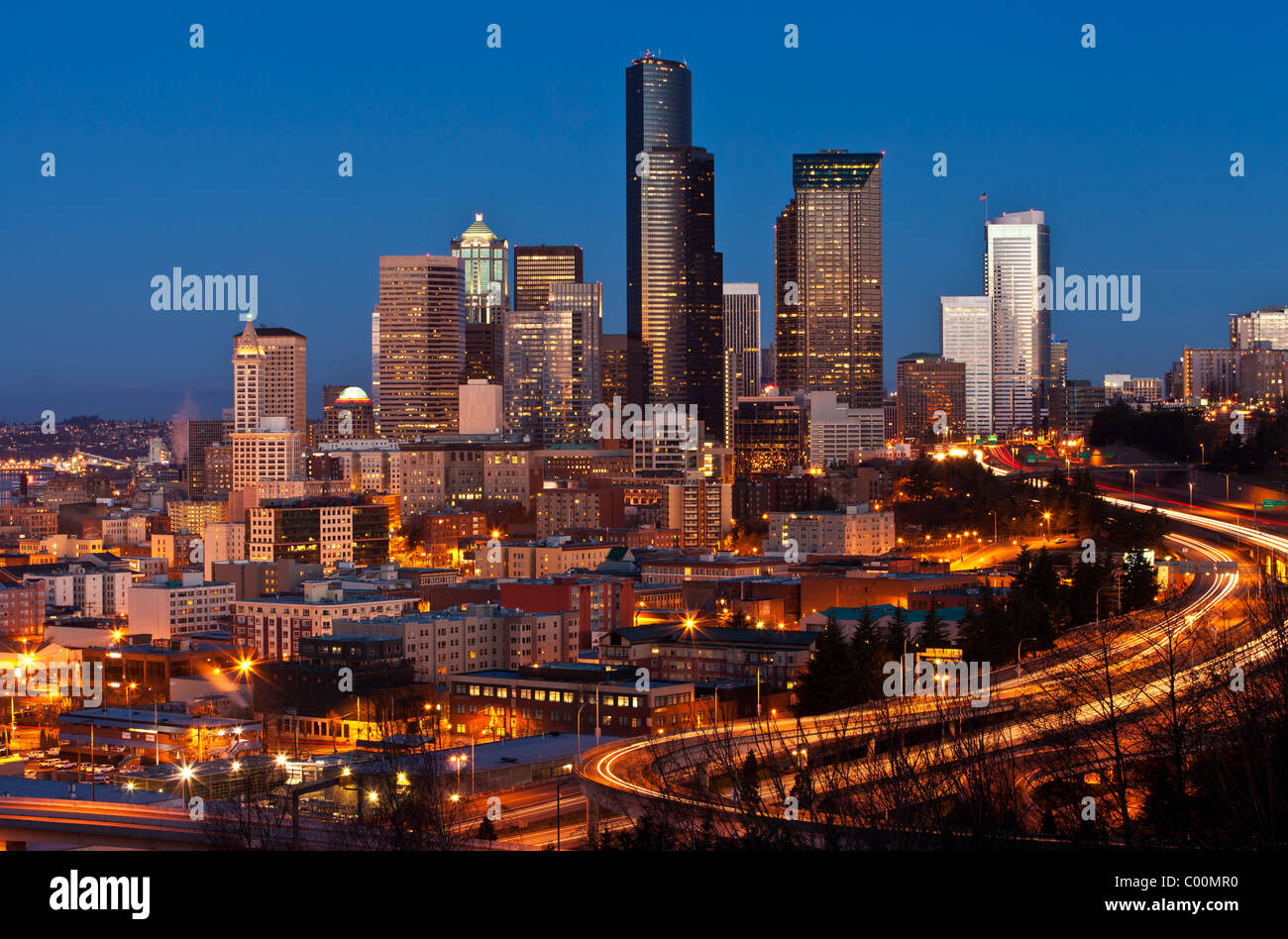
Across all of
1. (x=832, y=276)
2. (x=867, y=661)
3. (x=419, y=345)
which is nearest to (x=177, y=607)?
(x=867, y=661)

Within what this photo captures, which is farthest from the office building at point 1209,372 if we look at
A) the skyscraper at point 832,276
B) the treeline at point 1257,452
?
the treeline at point 1257,452

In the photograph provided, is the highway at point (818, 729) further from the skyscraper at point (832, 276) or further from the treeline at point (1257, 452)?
the skyscraper at point (832, 276)

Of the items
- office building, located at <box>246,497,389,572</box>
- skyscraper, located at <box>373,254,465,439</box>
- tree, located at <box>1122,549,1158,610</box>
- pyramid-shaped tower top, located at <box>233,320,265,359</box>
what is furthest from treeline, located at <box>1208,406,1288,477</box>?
skyscraper, located at <box>373,254,465,439</box>

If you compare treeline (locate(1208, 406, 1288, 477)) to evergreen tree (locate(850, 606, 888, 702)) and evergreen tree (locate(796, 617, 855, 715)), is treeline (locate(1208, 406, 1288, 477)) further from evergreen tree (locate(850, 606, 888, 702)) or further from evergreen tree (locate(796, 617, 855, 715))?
evergreen tree (locate(796, 617, 855, 715))

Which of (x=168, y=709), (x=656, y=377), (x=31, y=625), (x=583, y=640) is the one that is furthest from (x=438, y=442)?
(x=168, y=709)

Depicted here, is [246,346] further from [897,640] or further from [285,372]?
[897,640]

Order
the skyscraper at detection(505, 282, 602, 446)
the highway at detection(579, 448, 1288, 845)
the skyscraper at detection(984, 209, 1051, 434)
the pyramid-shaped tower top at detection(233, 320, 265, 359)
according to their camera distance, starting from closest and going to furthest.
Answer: the highway at detection(579, 448, 1288, 845) < the pyramid-shaped tower top at detection(233, 320, 265, 359) < the skyscraper at detection(505, 282, 602, 446) < the skyscraper at detection(984, 209, 1051, 434)
